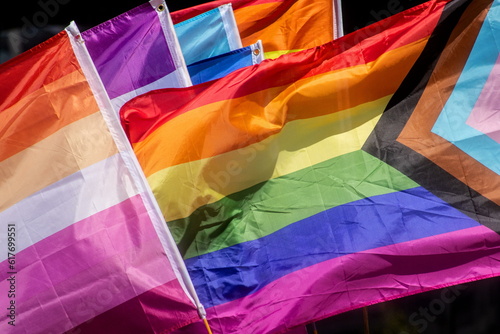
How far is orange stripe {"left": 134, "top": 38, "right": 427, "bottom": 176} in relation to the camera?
4.13 metres

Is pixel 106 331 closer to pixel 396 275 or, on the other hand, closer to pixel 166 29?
pixel 396 275

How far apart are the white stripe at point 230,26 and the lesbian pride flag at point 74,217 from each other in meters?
1.91

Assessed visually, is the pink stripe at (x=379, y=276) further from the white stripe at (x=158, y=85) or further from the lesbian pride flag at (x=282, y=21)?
the lesbian pride flag at (x=282, y=21)

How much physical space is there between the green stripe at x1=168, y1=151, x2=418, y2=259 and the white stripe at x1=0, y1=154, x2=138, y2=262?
39 centimetres

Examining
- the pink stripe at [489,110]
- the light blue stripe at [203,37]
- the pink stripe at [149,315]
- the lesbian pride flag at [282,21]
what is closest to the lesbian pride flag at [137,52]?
the light blue stripe at [203,37]

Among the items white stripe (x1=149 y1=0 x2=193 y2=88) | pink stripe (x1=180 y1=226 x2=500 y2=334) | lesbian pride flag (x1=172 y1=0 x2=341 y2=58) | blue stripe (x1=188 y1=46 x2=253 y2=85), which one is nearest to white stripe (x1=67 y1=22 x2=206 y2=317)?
pink stripe (x1=180 y1=226 x2=500 y2=334)

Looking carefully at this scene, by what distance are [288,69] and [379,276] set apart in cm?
132

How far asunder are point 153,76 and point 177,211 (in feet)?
4.55

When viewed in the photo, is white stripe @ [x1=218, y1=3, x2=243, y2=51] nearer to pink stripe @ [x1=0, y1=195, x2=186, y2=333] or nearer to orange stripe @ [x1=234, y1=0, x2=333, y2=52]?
orange stripe @ [x1=234, y1=0, x2=333, y2=52]

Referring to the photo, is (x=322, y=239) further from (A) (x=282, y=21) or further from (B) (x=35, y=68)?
(A) (x=282, y=21)

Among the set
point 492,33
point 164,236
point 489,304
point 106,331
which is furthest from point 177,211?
point 489,304

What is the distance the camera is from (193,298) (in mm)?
4047

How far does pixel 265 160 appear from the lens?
419 cm

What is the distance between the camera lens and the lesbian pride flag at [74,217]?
3986mm
